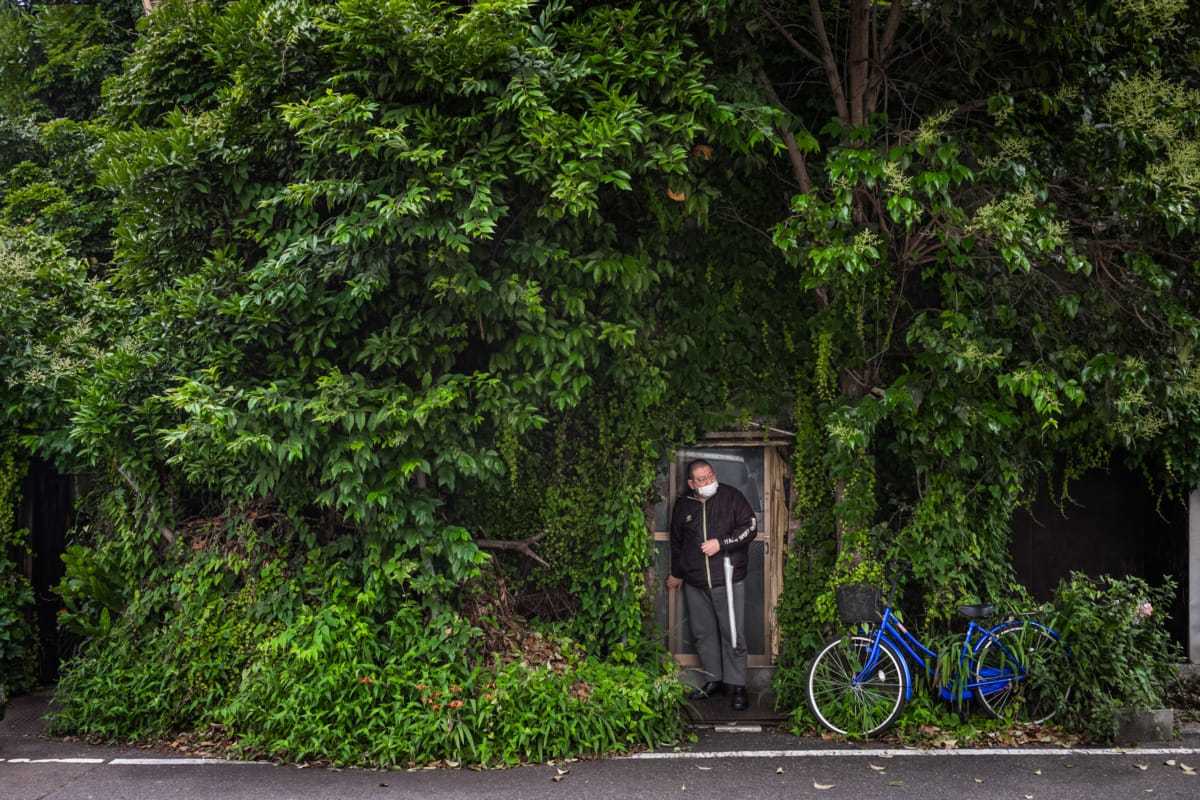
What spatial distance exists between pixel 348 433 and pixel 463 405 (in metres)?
0.82

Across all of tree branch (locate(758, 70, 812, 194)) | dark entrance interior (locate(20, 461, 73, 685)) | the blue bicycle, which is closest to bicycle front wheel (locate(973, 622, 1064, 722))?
the blue bicycle

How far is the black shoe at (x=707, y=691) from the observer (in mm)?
8203

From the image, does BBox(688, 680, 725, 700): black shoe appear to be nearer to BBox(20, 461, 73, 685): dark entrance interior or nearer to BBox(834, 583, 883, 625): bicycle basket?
BBox(834, 583, 883, 625): bicycle basket

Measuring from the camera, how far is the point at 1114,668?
682cm

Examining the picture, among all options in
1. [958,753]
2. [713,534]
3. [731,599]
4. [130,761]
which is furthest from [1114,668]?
[130,761]

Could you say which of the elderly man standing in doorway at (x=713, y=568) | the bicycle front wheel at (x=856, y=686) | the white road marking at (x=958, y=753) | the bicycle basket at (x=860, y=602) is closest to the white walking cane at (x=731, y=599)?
the elderly man standing in doorway at (x=713, y=568)

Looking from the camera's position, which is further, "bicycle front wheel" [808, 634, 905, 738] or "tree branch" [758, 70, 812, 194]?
"tree branch" [758, 70, 812, 194]

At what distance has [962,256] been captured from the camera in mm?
6871

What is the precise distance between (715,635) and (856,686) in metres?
1.49

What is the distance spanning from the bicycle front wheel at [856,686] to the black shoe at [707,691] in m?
1.15

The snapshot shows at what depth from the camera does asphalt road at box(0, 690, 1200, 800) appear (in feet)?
19.5

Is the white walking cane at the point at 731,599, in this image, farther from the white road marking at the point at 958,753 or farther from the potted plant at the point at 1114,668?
the potted plant at the point at 1114,668

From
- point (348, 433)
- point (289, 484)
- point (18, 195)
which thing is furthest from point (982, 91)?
point (18, 195)

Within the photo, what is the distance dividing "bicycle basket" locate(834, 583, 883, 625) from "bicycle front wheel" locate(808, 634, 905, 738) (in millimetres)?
160
